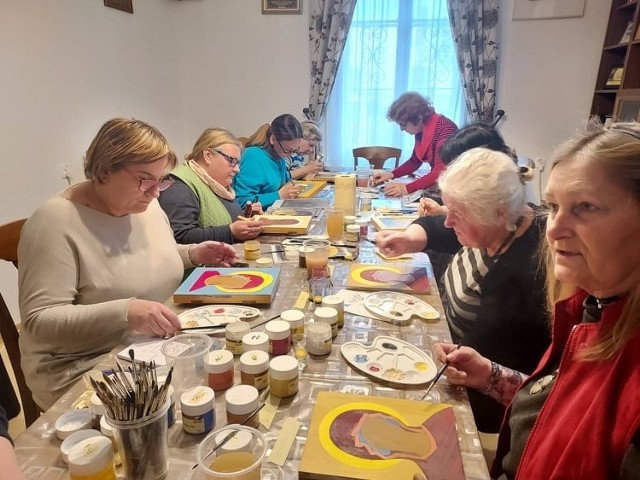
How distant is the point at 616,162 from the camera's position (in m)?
0.75

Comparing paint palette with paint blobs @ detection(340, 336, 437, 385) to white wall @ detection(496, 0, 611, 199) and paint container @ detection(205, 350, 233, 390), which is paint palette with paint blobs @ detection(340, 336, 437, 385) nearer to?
paint container @ detection(205, 350, 233, 390)

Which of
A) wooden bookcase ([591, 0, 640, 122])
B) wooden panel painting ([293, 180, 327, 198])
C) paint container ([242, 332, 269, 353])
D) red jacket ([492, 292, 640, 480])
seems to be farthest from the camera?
wooden bookcase ([591, 0, 640, 122])

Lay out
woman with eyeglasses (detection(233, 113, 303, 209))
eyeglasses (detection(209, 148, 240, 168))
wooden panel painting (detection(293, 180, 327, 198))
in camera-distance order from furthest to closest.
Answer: wooden panel painting (detection(293, 180, 327, 198)), woman with eyeglasses (detection(233, 113, 303, 209)), eyeglasses (detection(209, 148, 240, 168))

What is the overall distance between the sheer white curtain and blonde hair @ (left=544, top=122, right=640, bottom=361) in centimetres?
378

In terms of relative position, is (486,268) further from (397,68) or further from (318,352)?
(397,68)

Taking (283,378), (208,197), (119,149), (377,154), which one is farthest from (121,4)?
(283,378)

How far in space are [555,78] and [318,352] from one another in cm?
427

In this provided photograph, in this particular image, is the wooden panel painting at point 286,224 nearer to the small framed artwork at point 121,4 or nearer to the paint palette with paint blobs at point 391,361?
the paint palette with paint blobs at point 391,361

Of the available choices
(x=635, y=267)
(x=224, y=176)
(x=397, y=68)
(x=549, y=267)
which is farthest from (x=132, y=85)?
(x=635, y=267)

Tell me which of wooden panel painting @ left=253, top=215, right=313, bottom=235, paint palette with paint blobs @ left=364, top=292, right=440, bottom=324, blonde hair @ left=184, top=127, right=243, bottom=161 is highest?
blonde hair @ left=184, top=127, right=243, bottom=161

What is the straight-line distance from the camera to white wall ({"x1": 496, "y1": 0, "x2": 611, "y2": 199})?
4031mm

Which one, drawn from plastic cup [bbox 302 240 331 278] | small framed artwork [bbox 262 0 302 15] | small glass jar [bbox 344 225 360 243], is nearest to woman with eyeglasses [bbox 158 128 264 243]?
small glass jar [bbox 344 225 360 243]

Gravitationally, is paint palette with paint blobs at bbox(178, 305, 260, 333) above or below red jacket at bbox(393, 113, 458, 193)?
below

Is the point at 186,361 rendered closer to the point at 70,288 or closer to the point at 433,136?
the point at 70,288
